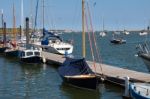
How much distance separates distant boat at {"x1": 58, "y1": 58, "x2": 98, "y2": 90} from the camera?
99.7ft

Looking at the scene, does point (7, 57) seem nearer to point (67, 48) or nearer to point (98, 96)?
point (67, 48)

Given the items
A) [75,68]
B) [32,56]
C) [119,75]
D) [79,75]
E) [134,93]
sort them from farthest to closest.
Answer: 1. [32,56]
2. [119,75]
3. [75,68]
4. [79,75]
5. [134,93]

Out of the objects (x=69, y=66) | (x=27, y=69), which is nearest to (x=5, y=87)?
(x=69, y=66)

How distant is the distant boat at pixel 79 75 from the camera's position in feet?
99.7

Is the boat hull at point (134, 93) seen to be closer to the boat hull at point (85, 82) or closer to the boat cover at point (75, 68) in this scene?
the boat hull at point (85, 82)

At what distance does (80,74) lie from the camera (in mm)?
30938

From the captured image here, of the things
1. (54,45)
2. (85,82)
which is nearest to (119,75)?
(85,82)

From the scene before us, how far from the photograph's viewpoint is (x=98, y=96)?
2998 cm

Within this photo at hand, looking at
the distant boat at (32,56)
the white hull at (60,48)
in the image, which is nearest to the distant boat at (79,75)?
the distant boat at (32,56)

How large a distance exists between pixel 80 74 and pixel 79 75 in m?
0.09

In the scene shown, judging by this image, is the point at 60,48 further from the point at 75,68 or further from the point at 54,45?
the point at 75,68

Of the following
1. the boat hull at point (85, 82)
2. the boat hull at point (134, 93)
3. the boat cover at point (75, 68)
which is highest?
the boat cover at point (75, 68)

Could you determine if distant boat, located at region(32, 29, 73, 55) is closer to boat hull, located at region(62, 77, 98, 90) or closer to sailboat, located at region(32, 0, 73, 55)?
sailboat, located at region(32, 0, 73, 55)

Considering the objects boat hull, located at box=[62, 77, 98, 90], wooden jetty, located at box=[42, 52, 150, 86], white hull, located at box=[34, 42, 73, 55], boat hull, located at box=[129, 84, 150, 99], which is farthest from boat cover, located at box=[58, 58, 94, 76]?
white hull, located at box=[34, 42, 73, 55]
